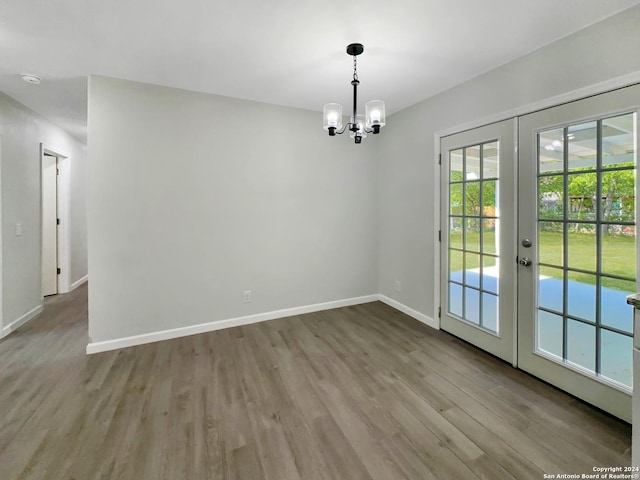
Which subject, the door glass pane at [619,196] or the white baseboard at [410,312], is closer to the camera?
the door glass pane at [619,196]

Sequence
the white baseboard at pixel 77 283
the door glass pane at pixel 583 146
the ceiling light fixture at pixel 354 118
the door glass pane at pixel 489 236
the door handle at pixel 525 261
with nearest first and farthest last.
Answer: the door glass pane at pixel 583 146 < the ceiling light fixture at pixel 354 118 < the door handle at pixel 525 261 < the door glass pane at pixel 489 236 < the white baseboard at pixel 77 283

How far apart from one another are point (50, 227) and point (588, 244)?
659 cm

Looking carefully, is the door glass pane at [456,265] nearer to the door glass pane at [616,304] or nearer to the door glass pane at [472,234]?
the door glass pane at [472,234]

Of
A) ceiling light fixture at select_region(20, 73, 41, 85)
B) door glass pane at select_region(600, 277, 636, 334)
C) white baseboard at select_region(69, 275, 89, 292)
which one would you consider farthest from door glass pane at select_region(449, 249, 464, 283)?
white baseboard at select_region(69, 275, 89, 292)

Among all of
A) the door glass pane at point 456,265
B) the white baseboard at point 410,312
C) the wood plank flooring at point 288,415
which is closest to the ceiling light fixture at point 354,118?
the door glass pane at point 456,265

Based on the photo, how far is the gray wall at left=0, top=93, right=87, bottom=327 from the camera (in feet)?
10.2

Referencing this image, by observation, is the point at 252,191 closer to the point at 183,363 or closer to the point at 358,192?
the point at 358,192

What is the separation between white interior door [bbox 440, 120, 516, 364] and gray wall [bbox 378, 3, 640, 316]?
0.16 metres

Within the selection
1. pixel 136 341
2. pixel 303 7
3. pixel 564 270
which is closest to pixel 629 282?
pixel 564 270

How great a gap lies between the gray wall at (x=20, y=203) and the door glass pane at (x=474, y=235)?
4.81 meters

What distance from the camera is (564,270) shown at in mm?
2135

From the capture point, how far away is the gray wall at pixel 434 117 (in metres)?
1.87

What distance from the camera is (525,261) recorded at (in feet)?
7.72

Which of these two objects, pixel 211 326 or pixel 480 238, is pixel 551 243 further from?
pixel 211 326
